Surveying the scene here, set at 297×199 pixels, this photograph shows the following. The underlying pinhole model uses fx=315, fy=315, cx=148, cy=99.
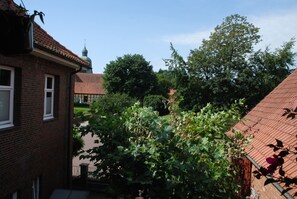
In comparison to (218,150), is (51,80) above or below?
above

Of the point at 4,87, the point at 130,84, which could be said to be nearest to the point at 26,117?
the point at 4,87

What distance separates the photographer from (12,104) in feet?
25.5

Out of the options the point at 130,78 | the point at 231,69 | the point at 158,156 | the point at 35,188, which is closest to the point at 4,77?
the point at 35,188

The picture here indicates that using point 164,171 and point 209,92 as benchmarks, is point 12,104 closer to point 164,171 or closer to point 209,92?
point 164,171

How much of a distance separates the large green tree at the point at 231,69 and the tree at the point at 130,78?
127 ft

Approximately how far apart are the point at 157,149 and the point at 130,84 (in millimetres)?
51844

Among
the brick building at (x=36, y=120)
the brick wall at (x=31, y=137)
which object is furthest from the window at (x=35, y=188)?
the brick wall at (x=31, y=137)

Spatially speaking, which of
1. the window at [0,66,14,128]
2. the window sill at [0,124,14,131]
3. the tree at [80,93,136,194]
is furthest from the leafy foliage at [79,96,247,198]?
the window at [0,66,14,128]

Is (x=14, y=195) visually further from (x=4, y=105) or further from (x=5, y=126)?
(x=4, y=105)

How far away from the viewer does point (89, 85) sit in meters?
78.2

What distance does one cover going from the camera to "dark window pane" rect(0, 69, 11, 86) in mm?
7316

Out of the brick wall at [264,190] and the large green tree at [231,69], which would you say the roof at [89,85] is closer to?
the large green tree at [231,69]

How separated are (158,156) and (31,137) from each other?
15.7ft

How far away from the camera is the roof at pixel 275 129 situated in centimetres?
540
